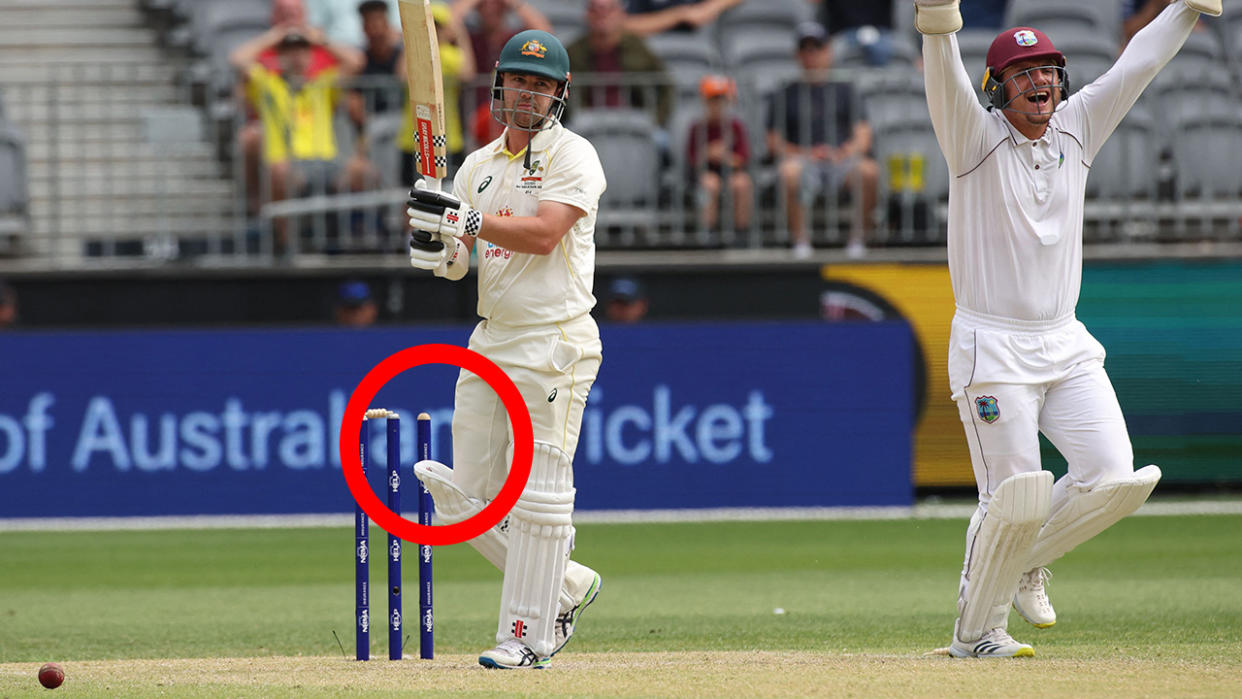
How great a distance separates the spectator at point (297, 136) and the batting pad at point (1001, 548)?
27.6 feet

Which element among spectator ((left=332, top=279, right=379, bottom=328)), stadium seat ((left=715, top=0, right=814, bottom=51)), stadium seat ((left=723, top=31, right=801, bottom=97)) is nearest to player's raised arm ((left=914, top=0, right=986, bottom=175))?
spectator ((left=332, top=279, right=379, bottom=328))

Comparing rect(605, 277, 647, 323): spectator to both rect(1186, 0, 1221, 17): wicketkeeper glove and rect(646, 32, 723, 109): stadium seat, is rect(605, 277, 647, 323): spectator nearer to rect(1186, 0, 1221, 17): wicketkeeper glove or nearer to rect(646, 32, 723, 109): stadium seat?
rect(646, 32, 723, 109): stadium seat

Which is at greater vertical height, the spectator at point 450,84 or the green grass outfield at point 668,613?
the spectator at point 450,84

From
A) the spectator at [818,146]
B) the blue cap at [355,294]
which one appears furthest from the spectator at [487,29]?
the spectator at [818,146]

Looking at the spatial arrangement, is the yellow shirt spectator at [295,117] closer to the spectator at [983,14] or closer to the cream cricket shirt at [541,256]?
the spectator at [983,14]

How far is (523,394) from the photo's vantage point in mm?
6418

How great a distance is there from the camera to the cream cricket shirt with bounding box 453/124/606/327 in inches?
253

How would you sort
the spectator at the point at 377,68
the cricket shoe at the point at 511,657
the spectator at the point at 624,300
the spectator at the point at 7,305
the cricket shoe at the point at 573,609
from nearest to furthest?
the cricket shoe at the point at 511,657, the cricket shoe at the point at 573,609, the spectator at the point at 7,305, the spectator at the point at 624,300, the spectator at the point at 377,68

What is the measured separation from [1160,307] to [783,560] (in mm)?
4757

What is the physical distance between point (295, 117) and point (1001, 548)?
29.3ft

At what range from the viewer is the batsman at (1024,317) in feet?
21.1

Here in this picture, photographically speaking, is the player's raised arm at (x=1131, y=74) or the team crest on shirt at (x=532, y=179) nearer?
the team crest on shirt at (x=532, y=179)

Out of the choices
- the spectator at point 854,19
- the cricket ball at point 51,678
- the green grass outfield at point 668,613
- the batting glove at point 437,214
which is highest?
the spectator at point 854,19

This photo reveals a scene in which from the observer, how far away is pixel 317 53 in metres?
15.0
